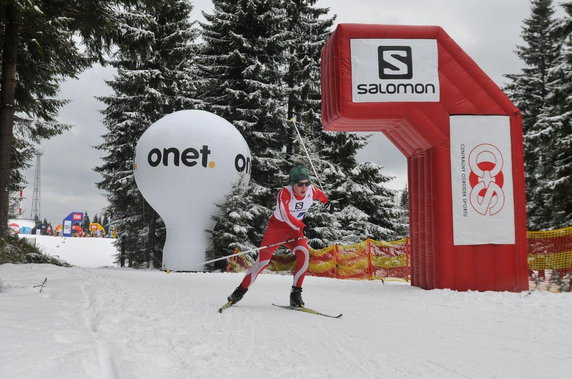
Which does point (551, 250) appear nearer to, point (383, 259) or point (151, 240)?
point (383, 259)

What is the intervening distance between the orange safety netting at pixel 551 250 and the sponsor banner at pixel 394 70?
3.63 m

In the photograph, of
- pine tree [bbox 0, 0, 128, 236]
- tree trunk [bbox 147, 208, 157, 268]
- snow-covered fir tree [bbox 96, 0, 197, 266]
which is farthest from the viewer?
snow-covered fir tree [bbox 96, 0, 197, 266]

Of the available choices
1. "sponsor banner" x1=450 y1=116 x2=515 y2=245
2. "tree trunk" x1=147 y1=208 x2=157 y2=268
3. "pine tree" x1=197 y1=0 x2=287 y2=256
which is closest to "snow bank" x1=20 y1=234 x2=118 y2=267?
"tree trunk" x1=147 y1=208 x2=157 y2=268

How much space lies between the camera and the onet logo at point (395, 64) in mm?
8797

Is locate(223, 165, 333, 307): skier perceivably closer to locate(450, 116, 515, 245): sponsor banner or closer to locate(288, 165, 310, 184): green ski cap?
locate(288, 165, 310, 184): green ski cap

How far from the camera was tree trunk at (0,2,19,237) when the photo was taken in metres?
A: 12.3

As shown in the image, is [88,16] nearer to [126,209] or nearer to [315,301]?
[315,301]

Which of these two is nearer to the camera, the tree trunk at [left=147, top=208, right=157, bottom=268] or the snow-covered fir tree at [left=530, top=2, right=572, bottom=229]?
the snow-covered fir tree at [left=530, top=2, right=572, bottom=229]

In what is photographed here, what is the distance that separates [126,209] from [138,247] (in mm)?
2247

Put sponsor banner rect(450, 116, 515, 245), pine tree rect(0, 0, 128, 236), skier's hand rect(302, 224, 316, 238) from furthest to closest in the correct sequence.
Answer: skier's hand rect(302, 224, 316, 238), pine tree rect(0, 0, 128, 236), sponsor banner rect(450, 116, 515, 245)

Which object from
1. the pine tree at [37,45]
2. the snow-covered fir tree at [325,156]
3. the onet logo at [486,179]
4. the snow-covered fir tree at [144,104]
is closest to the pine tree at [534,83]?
the snow-covered fir tree at [325,156]

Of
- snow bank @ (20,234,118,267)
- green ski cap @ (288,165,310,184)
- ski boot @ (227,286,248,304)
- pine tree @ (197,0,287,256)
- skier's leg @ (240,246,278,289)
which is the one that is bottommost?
snow bank @ (20,234,118,267)

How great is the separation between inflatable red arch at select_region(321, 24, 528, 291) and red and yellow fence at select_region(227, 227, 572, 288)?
48.9 inches

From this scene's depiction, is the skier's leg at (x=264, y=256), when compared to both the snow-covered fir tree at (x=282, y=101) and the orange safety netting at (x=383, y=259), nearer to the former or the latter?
the orange safety netting at (x=383, y=259)
